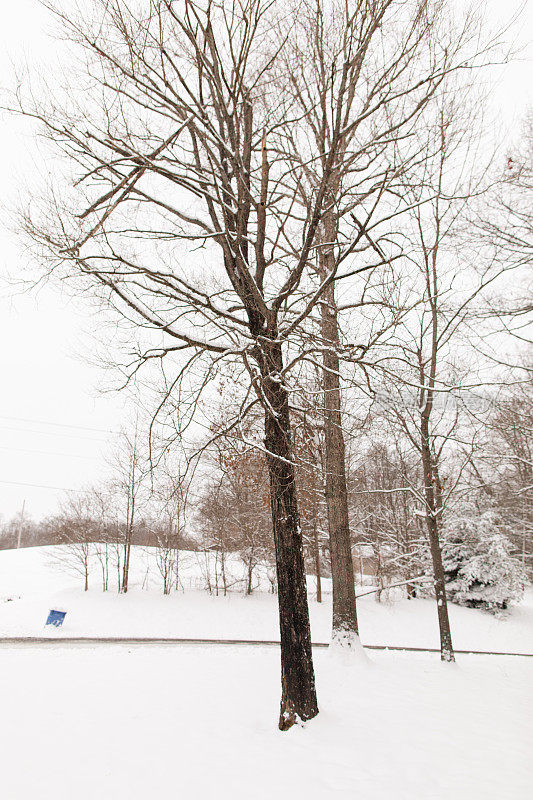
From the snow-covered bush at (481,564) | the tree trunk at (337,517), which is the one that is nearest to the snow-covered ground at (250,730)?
the tree trunk at (337,517)

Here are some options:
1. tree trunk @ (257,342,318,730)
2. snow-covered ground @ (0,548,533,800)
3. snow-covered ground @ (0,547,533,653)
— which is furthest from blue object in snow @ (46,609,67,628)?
tree trunk @ (257,342,318,730)

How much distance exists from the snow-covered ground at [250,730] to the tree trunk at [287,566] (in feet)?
0.89

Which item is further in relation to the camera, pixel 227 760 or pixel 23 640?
pixel 23 640

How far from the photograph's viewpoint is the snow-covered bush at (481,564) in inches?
714

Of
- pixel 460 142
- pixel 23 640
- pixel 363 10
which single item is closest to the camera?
pixel 363 10

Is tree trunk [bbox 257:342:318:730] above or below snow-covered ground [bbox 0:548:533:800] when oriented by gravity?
above

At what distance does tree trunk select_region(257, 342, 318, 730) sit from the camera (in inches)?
178

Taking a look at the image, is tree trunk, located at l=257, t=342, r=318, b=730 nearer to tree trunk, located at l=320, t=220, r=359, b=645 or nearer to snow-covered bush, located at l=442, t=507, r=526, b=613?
tree trunk, located at l=320, t=220, r=359, b=645

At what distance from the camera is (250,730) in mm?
4508

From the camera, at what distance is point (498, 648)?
1476cm

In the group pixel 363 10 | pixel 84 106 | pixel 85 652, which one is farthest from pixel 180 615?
pixel 363 10

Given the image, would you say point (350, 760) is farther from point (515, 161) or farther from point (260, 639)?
point (260, 639)

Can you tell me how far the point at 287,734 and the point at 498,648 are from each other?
13889 mm

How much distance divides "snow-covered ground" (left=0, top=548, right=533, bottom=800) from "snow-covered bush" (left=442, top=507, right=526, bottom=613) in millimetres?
9724
